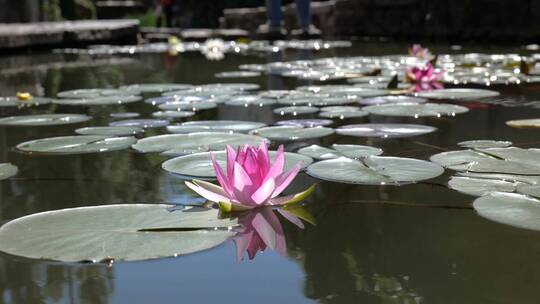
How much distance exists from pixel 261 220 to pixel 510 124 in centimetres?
99

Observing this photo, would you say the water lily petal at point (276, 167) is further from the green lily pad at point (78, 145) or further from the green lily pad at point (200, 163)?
the green lily pad at point (78, 145)

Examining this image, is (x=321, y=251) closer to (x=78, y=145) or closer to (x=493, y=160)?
(x=493, y=160)

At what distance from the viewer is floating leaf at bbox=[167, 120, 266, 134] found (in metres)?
1.79

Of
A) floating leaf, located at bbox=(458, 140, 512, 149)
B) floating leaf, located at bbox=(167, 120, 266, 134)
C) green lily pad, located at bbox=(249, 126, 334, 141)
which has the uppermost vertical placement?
floating leaf, located at bbox=(167, 120, 266, 134)

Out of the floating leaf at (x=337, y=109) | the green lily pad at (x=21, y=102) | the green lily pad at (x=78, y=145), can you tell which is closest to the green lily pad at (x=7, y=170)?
the green lily pad at (x=78, y=145)

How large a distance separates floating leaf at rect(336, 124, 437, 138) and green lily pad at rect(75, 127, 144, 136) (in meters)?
0.49

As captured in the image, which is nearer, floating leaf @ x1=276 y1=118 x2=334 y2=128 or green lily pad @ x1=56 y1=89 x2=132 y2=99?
floating leaf @ x1=276 y1=118 x2=334 y2=128

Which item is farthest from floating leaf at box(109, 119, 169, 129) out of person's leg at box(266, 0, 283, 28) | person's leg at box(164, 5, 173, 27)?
person's leg at box(164, 5, 173, 27)

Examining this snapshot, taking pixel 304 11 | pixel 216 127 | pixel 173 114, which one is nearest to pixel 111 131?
pixel 216 127

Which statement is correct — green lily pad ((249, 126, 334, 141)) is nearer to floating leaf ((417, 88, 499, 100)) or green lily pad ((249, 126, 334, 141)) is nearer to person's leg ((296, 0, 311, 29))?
floating leaf ((417, 88, 499, 100))

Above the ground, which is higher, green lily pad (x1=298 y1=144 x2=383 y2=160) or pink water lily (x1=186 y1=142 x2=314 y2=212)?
pink water lily (x1=186 y1=142 x2=314 y2=212)

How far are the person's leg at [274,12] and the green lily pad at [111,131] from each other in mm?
6352

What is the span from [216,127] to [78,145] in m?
0.37

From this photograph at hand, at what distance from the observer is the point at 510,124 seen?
1796mm
